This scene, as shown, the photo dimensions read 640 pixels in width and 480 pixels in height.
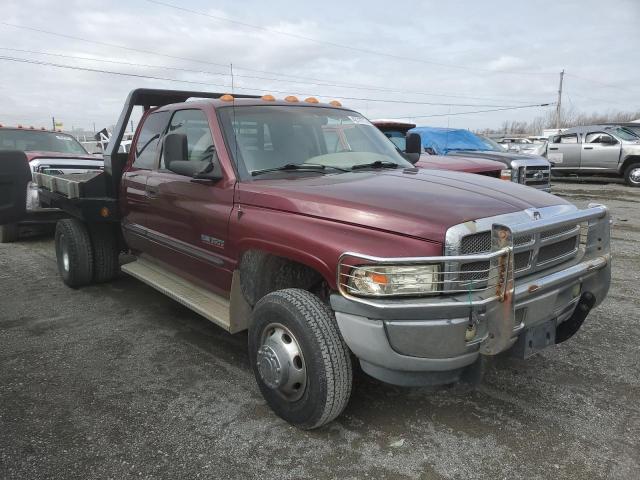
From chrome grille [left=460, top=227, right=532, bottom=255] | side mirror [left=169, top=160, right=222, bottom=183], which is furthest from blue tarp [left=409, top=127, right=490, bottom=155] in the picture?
chrome grille [left=460, top=227, right=532, bottom=255]

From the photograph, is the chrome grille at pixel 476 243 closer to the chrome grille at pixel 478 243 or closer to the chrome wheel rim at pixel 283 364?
the chrome grille at pixel 478 243

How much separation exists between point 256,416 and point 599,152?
53.7 feet

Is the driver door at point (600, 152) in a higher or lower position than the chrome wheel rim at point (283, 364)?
higher

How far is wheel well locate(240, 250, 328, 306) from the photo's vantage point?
128 inches

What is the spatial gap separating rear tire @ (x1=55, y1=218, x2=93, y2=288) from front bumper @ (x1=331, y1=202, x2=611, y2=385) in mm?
3874

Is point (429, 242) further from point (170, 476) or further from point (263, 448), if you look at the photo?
point (170, 476)

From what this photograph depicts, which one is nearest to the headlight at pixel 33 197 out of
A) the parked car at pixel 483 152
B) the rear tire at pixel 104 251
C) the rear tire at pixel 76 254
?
the rear tire at pixel 76 254

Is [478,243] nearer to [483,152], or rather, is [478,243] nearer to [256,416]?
[256,416]

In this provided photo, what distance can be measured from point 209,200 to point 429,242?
174cm

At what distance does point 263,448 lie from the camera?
2738 mm

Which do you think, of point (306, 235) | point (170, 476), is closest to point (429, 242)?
point (306, 235)

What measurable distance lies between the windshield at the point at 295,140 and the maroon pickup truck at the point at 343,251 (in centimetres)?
1

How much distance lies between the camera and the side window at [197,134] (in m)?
3.68

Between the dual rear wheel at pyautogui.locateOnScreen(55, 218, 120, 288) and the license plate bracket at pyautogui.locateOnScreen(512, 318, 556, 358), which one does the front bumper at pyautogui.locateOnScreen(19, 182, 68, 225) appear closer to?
the dual rear wheel at pyautogui.locateOnScreen(55, 218, 120, 288)
